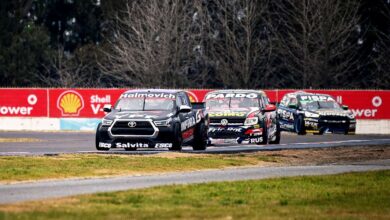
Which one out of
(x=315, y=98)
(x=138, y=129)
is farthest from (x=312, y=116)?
(x=138, y=129)

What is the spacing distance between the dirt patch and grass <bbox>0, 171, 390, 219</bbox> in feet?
22.9

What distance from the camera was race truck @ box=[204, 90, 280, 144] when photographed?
1299 inches

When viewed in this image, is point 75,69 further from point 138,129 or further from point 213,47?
point 138,129

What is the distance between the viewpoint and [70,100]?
4906 centimetres

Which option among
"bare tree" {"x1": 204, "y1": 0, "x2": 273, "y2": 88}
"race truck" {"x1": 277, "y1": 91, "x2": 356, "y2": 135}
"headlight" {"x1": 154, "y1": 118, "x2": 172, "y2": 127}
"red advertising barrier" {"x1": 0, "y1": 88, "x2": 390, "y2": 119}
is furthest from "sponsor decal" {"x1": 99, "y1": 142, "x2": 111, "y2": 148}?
"bare tree" {"x1": 204, "y1": 0, "x2": 273, "y2": 88}

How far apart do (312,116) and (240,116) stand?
10.7 m

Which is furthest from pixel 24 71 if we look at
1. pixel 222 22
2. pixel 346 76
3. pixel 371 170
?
pixel 371 170

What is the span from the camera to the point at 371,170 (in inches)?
957

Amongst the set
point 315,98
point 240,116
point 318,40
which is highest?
point 318,40

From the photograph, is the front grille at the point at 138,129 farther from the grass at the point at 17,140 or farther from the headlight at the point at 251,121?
the grass at the point at 17,140

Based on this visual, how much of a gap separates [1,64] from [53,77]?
6.08m

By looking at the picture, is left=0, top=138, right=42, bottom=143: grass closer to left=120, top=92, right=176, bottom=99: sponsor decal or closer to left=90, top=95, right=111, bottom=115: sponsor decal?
left=120, top=92, right=176, bottom=99: sponsor decal

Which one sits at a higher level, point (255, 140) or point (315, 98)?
point (315, 98)

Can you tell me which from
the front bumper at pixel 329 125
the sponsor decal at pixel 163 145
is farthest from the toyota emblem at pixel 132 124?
the front bumper at pixel 329 125
